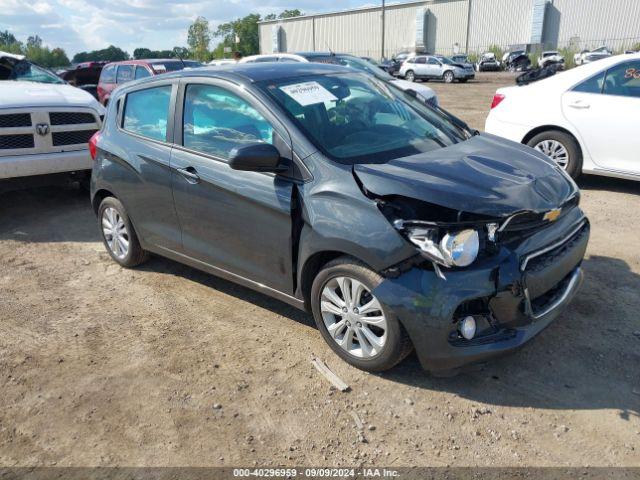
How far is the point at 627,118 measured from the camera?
248 inches

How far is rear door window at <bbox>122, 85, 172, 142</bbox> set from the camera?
4.41 metres

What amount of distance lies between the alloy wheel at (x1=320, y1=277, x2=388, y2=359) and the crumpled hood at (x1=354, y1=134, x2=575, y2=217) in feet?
1.99

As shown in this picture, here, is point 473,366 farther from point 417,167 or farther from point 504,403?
point 417,167

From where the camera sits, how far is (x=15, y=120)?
6645 millimetres

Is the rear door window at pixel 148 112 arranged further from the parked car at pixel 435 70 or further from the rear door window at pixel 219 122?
the parked car at pixel 435 70

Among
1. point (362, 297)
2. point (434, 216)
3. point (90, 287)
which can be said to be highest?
point (434, 216)

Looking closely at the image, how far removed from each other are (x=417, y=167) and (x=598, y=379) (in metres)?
1.63

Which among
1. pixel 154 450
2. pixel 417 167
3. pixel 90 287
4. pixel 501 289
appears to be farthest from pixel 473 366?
pixel 90 287

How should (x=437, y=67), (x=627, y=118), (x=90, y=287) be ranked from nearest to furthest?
(x=90, y=287), (x=627, y=118), (x=437, y=67)

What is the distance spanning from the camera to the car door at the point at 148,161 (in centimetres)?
435

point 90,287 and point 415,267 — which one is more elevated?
point 415,267

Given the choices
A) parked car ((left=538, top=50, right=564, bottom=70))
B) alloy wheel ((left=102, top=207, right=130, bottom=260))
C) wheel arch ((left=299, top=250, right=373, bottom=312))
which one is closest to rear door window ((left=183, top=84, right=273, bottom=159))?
wheel arch ((left=299, top=250, right=373, bottom=312))

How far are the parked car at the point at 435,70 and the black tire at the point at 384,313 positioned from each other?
34411mm

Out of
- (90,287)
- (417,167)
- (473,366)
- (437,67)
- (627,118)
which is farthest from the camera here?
(437,67)
